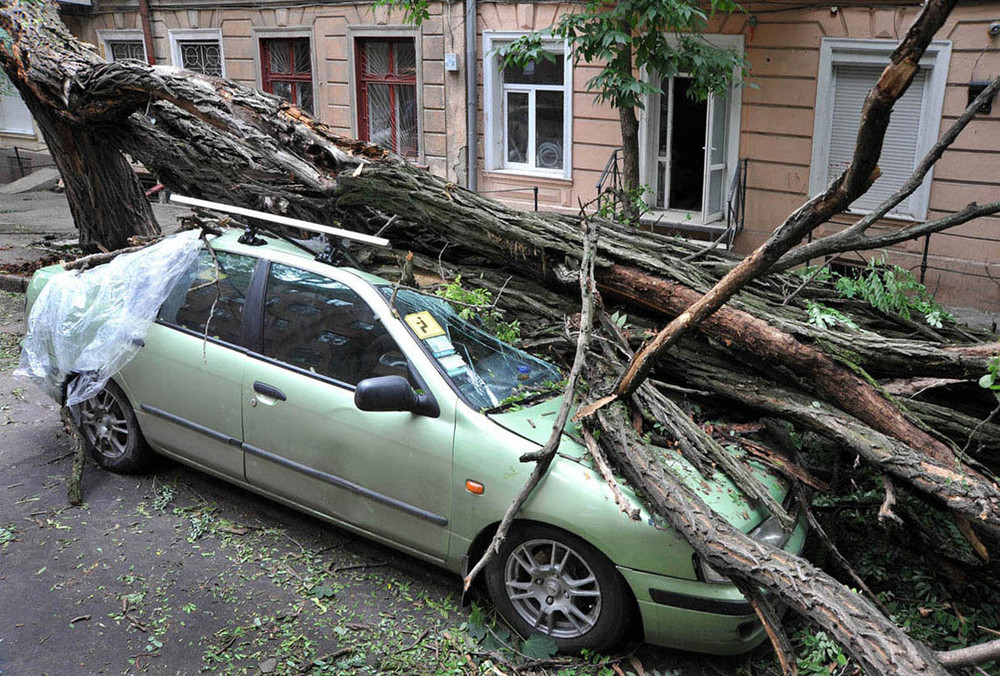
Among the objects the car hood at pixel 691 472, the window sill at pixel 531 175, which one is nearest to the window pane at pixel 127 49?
the window sill at pixel 531 175

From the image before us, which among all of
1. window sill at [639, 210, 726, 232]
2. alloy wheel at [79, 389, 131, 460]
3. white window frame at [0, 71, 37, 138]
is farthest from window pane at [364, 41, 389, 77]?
alloy wheel at [79, 389, 131, 460]

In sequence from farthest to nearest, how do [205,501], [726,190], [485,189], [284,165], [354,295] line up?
[485,189], [726,190], [284,165], [205,501], [354,295]

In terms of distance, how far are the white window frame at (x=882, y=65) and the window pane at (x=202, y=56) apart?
423 inches

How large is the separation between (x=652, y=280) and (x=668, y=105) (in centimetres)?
716

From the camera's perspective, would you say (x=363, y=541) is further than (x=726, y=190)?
No

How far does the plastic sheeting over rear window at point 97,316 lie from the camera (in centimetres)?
534

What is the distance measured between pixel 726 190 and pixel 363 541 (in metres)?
8.11

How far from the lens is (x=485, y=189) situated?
13688 mm

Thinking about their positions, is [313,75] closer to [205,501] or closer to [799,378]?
[205,501]

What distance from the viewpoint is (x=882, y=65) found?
10094 millimetres

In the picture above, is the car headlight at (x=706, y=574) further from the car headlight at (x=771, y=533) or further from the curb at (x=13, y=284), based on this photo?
the curb at (x=13, y=284)

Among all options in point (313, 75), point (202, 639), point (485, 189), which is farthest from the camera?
point (313, 75)

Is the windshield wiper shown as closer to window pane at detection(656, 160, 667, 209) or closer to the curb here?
the curb

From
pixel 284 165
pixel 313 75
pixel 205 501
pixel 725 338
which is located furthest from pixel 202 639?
pixel 313 75
